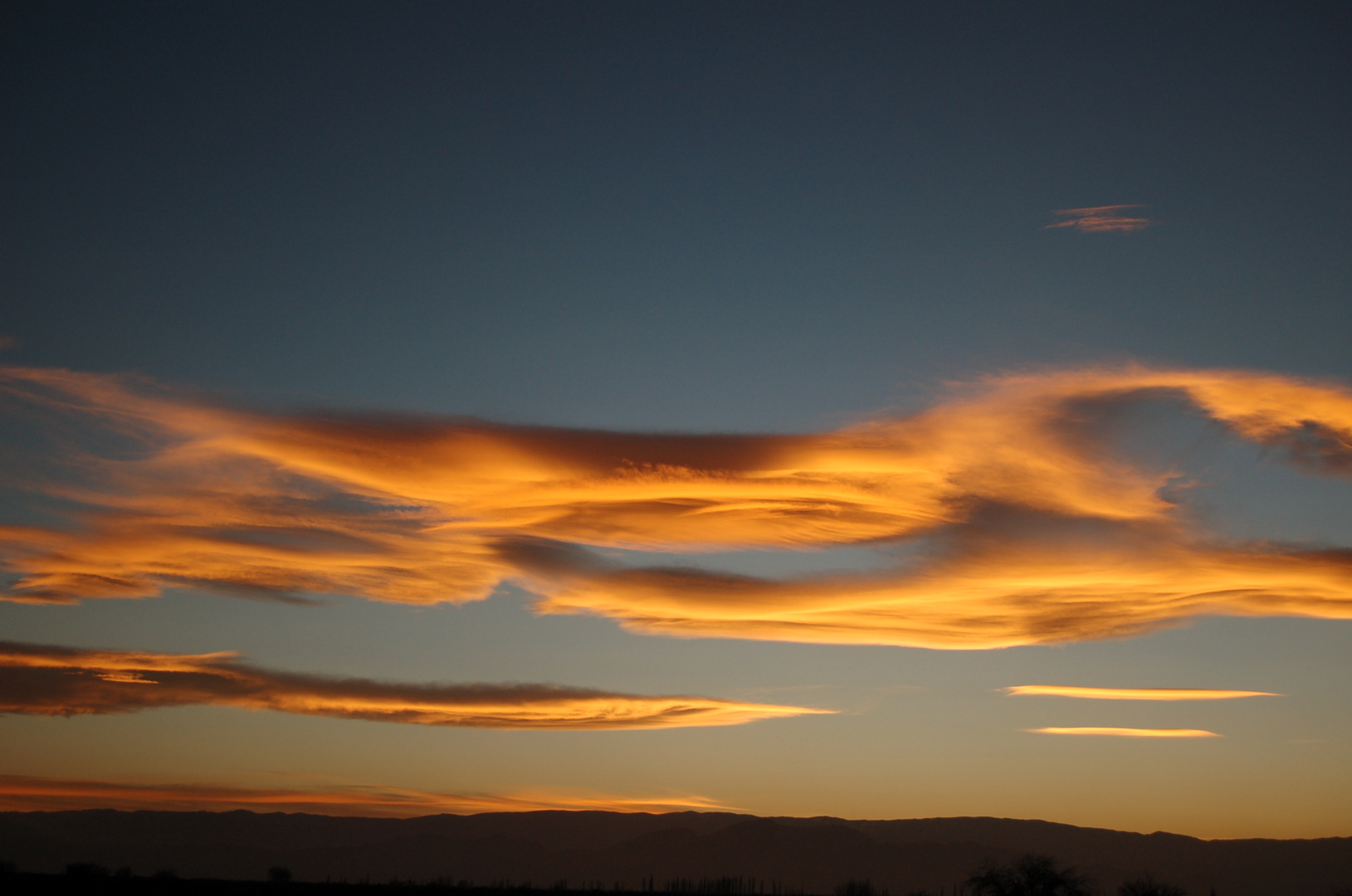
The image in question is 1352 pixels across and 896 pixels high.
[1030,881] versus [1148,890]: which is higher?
[1030,881]

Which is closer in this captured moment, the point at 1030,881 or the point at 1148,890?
the point at 1148,890

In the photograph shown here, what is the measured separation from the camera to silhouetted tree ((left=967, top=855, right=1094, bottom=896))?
105125 mm

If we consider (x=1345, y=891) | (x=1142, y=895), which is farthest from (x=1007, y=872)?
(x=1345, y=891)

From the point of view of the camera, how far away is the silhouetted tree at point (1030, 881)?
345 feet

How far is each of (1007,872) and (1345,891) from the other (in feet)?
124

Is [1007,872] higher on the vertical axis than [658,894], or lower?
higher

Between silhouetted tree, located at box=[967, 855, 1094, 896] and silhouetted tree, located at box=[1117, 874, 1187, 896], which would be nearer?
silhouetted tree, located at box=[967, 855, 1094, 896]

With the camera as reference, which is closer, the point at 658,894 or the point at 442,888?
the point at 442,888

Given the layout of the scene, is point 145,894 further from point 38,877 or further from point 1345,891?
point 1345,891

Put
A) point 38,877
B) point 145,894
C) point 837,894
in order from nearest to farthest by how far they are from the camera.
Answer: point 145,894 → point 38,877 → point 837,894

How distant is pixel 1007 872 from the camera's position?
109 m

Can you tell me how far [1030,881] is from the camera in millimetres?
106375

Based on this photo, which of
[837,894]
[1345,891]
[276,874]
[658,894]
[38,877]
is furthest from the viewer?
[837,894]

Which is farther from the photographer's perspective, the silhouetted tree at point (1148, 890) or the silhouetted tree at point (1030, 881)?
the silhouetted tree at point (1148, 890)
